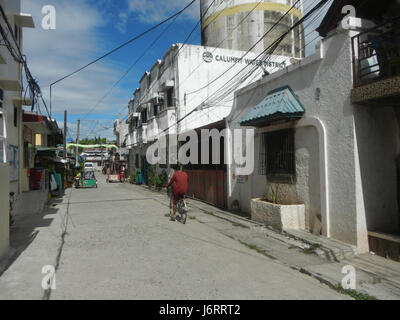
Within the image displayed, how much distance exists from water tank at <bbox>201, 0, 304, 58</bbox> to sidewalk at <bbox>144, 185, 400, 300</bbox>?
1615 centimetres

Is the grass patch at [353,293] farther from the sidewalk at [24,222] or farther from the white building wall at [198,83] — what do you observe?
the white building wall at [198,83]

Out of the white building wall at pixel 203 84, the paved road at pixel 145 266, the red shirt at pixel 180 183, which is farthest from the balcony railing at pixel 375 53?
the white building wall at pixel 203 84

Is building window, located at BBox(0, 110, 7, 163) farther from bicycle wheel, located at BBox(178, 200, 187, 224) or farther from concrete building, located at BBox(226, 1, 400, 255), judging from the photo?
concrete building, located at BBox(226, 1, 400, 255)

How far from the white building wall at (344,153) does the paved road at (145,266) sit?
2.02 m

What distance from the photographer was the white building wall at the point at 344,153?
6.40 meters

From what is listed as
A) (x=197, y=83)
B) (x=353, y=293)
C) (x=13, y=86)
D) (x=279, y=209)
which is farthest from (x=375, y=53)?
(x=197, y=83)

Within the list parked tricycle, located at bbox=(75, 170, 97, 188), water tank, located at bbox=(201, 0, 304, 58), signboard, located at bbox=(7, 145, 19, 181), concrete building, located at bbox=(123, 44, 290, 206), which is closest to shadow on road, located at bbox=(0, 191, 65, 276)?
signboard, located at bbox=(7, 145, 19, 181)

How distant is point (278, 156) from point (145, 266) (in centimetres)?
505

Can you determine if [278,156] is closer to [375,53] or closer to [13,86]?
[375,53]

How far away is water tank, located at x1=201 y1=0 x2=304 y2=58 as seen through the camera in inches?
821

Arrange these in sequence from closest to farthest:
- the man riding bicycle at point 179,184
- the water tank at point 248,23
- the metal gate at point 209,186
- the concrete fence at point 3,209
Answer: the concrete fence at point 3,209 → the man riding bicycle at point 179,184 → the metal gate at point 209,186 → the water tank at point 248,23

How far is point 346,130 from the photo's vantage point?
6.55 meters
